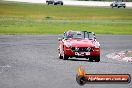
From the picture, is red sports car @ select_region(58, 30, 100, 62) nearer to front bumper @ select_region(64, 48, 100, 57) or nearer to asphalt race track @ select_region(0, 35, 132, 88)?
front bumper @ select_region(64, 48, 100, 57)

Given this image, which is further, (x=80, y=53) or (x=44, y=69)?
(x=80, y=53)

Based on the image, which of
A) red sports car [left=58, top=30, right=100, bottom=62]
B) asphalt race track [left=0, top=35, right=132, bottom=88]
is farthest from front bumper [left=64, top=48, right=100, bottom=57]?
asphalt race track [left=0, top=35, right=132, bottom=88]

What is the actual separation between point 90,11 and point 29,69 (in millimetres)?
67021

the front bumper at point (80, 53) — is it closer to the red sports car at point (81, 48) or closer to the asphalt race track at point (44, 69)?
the red sports car at point (81, 48)

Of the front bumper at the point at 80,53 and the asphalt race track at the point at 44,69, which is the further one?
the front bumper at the point at 80,53

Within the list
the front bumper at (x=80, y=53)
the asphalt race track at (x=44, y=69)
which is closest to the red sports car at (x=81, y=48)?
the front bumper at (x=80, y=53)

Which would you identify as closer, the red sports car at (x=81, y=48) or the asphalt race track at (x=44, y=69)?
the asphalt race track at (x=44, y=69)

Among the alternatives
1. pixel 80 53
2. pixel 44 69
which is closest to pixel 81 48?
pixel 80 53

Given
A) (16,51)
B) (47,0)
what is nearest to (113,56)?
(16,51)

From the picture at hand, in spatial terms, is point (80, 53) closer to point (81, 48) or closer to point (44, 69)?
point (81, 48)

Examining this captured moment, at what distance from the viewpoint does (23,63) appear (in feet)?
71.6

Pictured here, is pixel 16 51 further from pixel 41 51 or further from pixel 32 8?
pixel 32 8

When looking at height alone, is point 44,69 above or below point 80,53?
above

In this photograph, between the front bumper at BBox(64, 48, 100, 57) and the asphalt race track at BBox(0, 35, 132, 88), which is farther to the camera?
the front bumper at BBox(64, 48, 100, 57)
